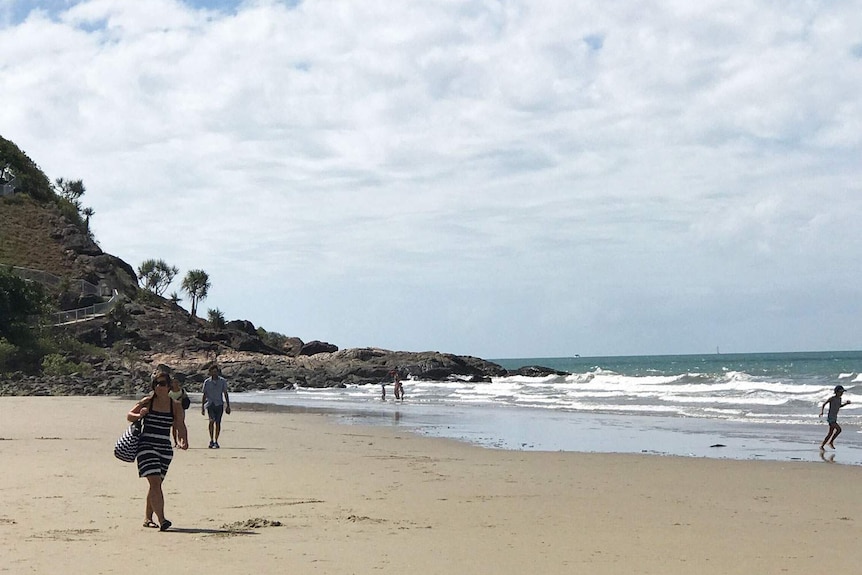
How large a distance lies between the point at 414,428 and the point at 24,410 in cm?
1115

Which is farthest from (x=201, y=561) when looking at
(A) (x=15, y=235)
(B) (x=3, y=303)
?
(A) (x=15, y=235)

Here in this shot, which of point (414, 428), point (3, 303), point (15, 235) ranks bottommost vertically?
point (414, 428)

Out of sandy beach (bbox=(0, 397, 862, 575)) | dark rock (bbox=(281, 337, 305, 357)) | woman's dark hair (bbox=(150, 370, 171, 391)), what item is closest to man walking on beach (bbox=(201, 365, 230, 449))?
sandy beach (bbox=(0, 397, 862, 575))

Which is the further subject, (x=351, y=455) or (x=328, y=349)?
(x=328, y=349)

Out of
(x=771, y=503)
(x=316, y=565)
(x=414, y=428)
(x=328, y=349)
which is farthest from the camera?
(x=328, y=349)

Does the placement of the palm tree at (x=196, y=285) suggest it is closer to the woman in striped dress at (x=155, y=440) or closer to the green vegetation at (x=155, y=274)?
the green vegetation at (x=155, y=274)

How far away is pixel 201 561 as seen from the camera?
706 centimetres

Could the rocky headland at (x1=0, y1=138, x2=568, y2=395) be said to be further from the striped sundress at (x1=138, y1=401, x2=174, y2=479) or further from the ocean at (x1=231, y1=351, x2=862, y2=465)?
the striped sundress at (x1=138, y1=401, x2=174, y2=479)

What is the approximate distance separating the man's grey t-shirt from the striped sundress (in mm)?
8662

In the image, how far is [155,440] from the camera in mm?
8570

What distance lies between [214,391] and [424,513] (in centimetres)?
886

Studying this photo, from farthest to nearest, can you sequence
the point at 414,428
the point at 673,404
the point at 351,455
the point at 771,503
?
the point at 673,404 → the point at 414,428 → the point at 351,455 → the point at 771,503

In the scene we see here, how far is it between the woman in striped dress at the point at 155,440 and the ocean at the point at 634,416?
1087cm

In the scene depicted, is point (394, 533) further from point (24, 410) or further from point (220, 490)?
point (24, 410)
